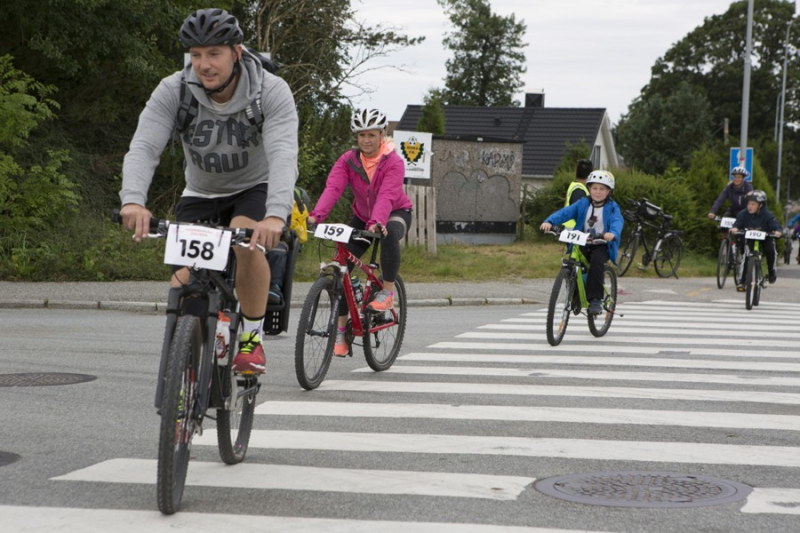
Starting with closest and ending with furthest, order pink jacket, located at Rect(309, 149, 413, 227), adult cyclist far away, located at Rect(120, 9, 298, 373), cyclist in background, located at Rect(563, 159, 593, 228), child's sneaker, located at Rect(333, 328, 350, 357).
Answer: adult cyclist far away, located at Rect(120, 9, 298, 373)
pink jacket, located at Rect(309, 149, 413, 227)
child's sneaker, located at Rect(333, 328, 350, 357)
cyclist in background, located at Rect(563, 159, 593, 228)

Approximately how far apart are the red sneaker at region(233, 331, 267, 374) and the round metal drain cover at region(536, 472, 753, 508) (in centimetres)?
144

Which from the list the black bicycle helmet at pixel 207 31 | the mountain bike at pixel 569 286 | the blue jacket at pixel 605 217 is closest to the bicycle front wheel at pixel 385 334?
the mountain bike at pixel 569 286

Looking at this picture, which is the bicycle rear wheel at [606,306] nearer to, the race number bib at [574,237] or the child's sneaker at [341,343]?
the race number bib at [574,237]

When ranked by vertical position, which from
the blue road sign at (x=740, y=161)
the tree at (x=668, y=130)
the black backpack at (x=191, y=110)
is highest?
the tree at (x=668, y=130)

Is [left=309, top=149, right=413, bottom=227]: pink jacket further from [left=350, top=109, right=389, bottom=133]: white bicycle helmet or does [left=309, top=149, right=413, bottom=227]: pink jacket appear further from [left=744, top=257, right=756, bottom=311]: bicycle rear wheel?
[left=744, top=257, right=756, bottom=311]: bicycle rear wheel

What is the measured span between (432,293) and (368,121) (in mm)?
8775

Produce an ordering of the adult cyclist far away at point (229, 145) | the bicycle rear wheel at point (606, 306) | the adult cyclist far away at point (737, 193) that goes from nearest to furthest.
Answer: the adult cyclist far away at point (229, 145) → the bicycle rear wheel at point (606, 306) → the adult cyclist far away at point (737, 193)

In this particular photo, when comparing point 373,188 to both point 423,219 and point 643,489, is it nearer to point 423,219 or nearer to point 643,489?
point 643,489

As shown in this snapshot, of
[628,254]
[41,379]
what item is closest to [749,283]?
[628,254]

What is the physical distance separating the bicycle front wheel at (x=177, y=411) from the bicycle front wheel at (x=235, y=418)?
1.53 feet

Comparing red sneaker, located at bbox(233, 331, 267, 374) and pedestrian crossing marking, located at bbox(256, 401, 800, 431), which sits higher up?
red sneaker, located at bbox(233, 331, 267, 374)

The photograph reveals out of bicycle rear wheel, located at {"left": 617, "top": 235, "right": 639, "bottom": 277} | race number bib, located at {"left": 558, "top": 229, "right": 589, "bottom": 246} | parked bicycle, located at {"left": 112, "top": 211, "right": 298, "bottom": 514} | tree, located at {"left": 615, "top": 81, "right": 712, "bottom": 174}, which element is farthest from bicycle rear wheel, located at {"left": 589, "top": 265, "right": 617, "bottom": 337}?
tree, located at {"left": 615, "top": 81, "right": 712, "bottom": 174}

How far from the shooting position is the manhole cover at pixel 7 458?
19.0ft

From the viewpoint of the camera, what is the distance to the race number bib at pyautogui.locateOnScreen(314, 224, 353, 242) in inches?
331
